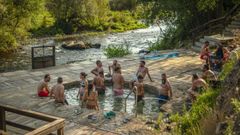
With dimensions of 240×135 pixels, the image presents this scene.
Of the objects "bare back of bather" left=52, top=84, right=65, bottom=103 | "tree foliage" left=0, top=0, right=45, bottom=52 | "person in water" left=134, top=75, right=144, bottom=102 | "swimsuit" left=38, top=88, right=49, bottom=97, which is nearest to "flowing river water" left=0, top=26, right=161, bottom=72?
"tree foliage" left=0, top=0, right=45, bottom=52

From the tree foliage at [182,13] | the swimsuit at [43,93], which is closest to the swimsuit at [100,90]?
the swimsuit at [43,93]

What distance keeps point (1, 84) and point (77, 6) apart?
97.2 ft

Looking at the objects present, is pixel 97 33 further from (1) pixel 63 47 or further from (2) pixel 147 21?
(2) pixel 147 21

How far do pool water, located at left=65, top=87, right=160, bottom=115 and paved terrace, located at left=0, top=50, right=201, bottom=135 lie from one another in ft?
2.52

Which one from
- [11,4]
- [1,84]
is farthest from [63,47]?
[1,84]

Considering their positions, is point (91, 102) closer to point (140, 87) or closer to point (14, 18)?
point (140, 87)

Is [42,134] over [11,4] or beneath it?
beneath

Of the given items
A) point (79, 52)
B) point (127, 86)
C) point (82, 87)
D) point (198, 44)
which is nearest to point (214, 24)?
point (198, 44)

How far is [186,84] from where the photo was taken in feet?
49.9

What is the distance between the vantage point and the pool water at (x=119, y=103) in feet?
45.0

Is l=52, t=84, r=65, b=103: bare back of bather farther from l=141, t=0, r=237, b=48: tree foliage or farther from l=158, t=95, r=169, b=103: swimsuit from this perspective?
l=141, t=0, r=237, b=48: tree foliage

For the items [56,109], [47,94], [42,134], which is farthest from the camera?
[47,94]

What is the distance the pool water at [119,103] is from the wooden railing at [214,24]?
1092 cm

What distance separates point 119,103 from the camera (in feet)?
48.1
